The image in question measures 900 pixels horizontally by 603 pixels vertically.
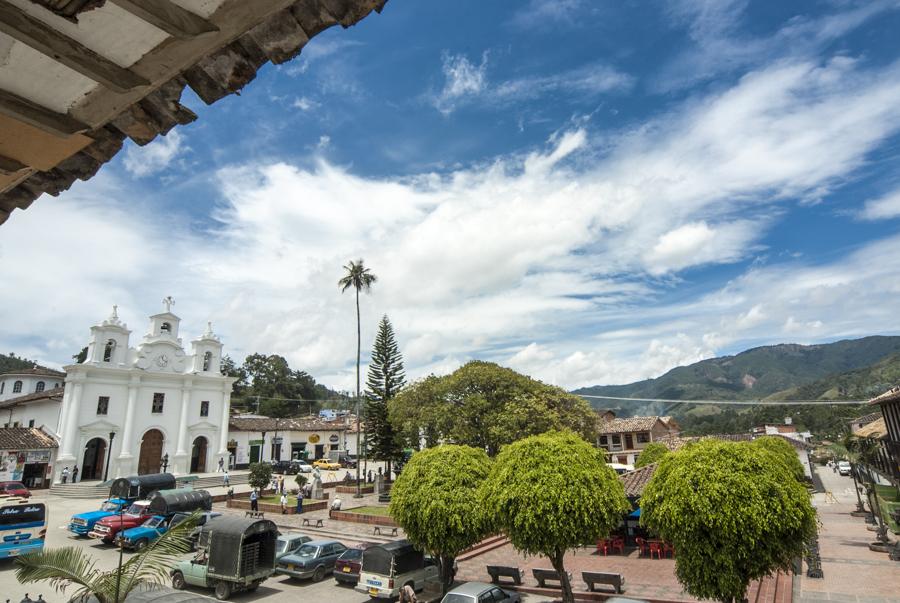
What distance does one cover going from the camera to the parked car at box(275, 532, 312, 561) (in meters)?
16.2

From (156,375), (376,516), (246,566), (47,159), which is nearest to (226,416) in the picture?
(156,375)

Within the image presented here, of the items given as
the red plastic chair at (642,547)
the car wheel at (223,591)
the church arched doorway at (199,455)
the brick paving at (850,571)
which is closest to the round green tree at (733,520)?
the brick paving at (850,571)

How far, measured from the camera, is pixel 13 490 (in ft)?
91.9

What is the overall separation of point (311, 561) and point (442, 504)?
18.5ft

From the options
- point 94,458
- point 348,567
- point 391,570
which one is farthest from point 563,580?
point 94,458

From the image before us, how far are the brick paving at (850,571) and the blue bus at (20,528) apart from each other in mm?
23163

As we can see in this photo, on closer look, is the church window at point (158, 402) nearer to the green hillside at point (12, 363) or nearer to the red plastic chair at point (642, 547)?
the red plastic chair at point (642, 547)

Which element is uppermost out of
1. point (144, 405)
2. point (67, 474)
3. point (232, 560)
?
point (144, 405)

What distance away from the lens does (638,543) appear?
1959 centimetres

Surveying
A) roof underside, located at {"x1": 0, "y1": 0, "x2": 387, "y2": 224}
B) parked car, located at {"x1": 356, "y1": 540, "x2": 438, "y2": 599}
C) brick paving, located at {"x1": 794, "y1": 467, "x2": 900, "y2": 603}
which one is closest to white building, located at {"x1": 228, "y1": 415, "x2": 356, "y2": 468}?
parked car, located at {"x1": 356, "y1": 540, "x2": 438, "y2": 599}

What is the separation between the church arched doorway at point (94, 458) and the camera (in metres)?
37.2

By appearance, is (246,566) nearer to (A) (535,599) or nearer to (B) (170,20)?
(A) (535,599)

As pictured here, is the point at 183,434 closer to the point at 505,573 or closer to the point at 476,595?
the point at 505,573

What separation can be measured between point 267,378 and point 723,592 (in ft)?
276
